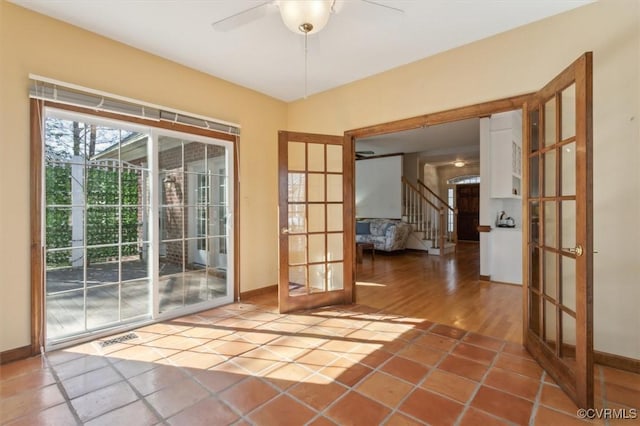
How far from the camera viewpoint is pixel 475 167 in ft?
33.4

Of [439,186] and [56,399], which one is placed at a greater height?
[439,186]

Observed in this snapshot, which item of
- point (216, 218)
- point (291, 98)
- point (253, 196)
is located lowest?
point (216, 218)

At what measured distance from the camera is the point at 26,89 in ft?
7.75

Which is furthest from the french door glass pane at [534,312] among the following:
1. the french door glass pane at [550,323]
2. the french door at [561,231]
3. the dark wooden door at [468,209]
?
the dark wooden door at [468,209]

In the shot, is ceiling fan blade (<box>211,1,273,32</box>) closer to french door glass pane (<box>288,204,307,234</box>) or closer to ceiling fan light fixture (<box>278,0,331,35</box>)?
ceiling fan light fixture (<box>278,0,331,35</box>)

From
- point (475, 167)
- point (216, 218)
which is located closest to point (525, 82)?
point (216, 218)

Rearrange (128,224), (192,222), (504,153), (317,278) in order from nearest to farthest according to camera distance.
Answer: (128,224) < (192,222) < (317,278) < (504,153)

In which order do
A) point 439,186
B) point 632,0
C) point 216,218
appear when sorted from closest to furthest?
point 632,0 → point 216,218 → point 439,186

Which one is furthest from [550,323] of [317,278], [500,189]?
[500,189]

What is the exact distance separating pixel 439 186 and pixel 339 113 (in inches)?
329

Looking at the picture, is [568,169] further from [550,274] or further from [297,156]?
[297,156]

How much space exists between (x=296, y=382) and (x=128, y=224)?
2263 mm

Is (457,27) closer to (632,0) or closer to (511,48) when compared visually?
(511,48)

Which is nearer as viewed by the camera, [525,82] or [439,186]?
[525,82]
